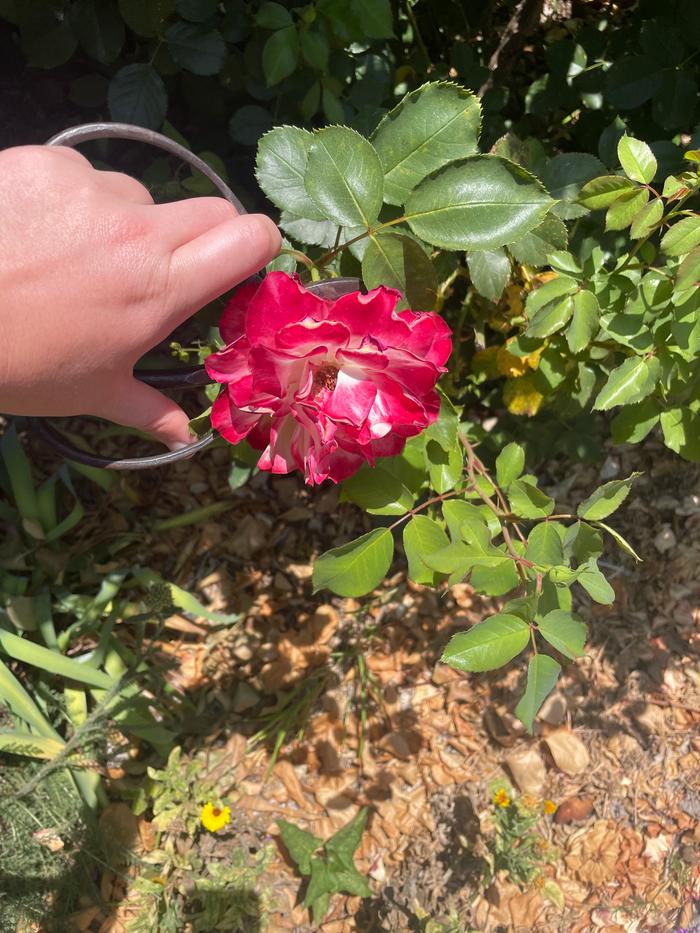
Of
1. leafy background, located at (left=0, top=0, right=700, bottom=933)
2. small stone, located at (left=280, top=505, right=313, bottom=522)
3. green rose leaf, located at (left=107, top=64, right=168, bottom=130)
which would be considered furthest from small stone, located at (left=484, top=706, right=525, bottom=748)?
green rose leaf, located at (left=107, top=64, right=168, bottom=130)

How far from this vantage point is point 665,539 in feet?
5.61

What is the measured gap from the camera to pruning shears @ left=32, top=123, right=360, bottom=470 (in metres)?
0.80

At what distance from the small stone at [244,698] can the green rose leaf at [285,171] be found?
1.18 meters

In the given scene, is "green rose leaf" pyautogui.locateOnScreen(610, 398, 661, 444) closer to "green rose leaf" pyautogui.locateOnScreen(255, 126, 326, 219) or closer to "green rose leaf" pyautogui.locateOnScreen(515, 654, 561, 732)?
"green rose leaf" pyautogui.locateOnScreen(515, 654, 561, 732)

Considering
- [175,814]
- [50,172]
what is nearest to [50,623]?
[175,814]

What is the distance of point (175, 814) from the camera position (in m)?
1.63

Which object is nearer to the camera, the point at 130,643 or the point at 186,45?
the point at 186,45

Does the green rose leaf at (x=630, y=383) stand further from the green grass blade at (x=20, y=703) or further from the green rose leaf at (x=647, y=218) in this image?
the green grass blade at (x=20, y=703)

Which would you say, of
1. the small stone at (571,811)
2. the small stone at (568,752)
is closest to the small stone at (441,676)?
the small stone at (568,752)

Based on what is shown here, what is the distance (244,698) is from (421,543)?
95 centimetres

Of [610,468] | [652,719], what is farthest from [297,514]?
[652,719]

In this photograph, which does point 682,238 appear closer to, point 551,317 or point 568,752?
point 551,317

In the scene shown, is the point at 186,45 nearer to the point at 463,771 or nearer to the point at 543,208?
the point at 543,208

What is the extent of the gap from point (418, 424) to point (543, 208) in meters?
0.25
